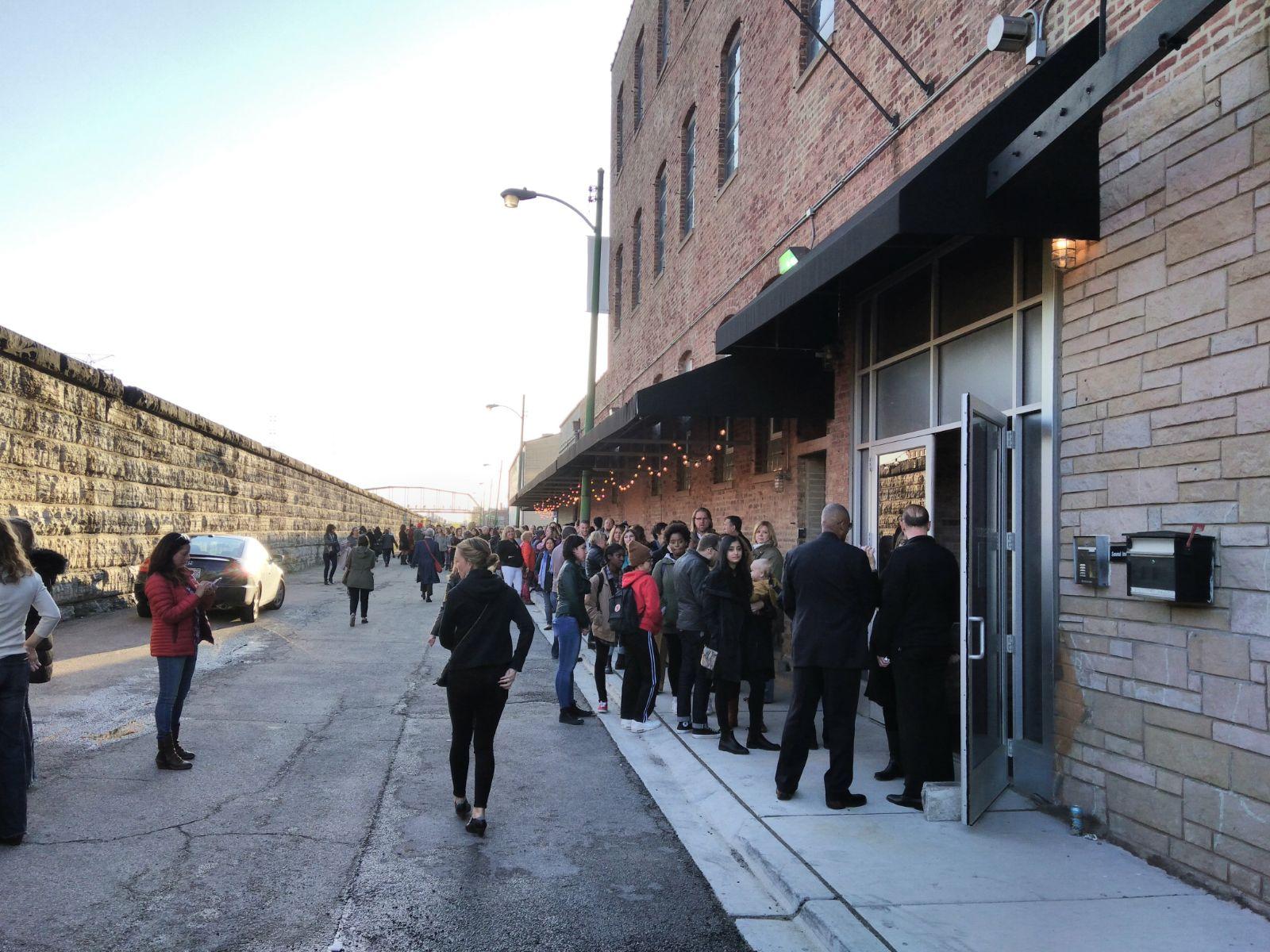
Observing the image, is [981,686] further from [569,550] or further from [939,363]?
[569,550]

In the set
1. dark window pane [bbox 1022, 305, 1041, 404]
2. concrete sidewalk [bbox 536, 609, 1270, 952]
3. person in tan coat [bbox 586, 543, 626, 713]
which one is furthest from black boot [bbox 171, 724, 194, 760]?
dark window pane [bbox 1022, 305, 1041, 404]

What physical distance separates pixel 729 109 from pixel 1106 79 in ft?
37.8

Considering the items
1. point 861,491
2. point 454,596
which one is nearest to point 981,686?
point 454,596

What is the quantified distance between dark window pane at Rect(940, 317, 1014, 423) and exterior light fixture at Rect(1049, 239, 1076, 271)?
105 cm

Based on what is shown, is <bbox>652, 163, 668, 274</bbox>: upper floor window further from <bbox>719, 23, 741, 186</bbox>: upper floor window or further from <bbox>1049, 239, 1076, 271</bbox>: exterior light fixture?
<bbox>1049, 239, 1076, 271</bbox>: exterior light fixture

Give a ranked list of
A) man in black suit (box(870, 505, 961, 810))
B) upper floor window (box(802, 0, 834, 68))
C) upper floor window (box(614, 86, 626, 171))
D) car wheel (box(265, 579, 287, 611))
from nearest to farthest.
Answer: man in black suit (box(870, 505, 961, 810)) < upper floor window (box(802, 0, 834, 68)) < car wheel (box(265, 579, 287, 611)) < upper floor window (box(614, 86, 626, 171))

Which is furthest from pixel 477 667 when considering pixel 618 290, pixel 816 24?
pixel 618 290

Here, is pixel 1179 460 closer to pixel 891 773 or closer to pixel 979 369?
pixel 979 369

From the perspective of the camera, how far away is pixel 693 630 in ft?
26.9

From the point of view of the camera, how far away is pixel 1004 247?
708cm

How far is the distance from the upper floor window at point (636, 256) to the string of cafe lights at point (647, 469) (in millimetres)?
4262

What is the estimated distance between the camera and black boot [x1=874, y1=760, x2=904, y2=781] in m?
6.83

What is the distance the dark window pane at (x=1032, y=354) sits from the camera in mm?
6586

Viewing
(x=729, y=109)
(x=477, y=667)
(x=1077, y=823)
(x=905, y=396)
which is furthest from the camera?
(x=729, y=109)
